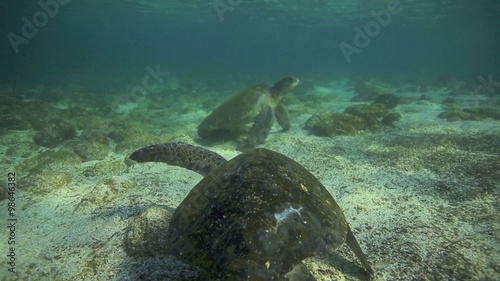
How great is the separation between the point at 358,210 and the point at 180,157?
9.29 feet

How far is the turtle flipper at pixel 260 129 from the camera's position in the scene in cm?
776

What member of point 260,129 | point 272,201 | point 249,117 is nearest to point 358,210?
point 272,201

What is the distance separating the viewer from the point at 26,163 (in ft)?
22.1

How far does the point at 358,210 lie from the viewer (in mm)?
4164

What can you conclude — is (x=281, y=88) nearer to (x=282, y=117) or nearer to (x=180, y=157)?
(x=282, y=117)

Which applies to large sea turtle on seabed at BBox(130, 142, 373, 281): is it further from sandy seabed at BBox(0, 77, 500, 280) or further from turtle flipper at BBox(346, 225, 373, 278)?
sandy seabed at BBox(0, 77, 500, 280)

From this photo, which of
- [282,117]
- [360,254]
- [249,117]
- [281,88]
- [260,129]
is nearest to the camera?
[360,254]

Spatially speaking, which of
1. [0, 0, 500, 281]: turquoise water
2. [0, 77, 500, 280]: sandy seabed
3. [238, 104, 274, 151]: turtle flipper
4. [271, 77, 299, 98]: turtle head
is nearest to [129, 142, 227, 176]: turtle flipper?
[0, 0, 500, 281]: turquoise water

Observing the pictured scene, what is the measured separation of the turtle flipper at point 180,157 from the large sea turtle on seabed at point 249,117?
3533 millimetres

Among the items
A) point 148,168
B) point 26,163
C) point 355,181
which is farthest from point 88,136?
point 355,181

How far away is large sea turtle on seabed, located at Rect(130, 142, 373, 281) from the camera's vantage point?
2262mm

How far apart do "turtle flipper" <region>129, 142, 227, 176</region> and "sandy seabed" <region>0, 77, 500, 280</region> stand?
82 centimetres

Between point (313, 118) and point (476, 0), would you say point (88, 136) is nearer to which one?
point (313, 118)

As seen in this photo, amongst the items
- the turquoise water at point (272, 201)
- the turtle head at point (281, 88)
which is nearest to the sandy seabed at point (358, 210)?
the turquoise water at point (272, 201)
